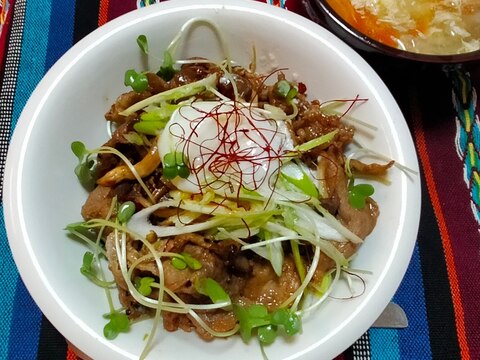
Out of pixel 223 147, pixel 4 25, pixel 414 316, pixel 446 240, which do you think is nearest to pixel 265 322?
pixel 223 147

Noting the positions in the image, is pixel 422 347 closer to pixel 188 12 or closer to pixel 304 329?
pixel 304 329

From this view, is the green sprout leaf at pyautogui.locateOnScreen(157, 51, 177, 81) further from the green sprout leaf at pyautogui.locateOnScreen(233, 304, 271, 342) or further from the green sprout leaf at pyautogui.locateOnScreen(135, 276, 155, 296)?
the green sprout leaf at pyautogui.locateOnScreen(233, 304, 271, 342)

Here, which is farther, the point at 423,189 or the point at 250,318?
the point at 423,189

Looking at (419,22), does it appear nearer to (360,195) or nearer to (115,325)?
(360,195)

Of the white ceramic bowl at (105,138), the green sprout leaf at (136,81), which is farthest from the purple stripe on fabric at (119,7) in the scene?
the green sprout leaf at (136,81)

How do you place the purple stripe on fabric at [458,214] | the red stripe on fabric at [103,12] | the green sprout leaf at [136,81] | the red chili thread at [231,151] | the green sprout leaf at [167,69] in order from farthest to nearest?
the red stripe on fabric at [103,12]
the purple stripe on fabric at [458,214]
the green sprout leaf at [167,69]
the green sprout leaf at [136,81]
the red chili thread at [231,151]

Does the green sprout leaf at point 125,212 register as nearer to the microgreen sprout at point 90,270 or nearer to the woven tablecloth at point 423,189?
the microgreen sprout at point 90,270

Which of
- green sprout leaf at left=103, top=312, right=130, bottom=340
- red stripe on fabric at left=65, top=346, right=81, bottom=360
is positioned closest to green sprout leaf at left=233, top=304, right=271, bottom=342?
green sprout leaf at left=103, top=312, right=130, bottom=340

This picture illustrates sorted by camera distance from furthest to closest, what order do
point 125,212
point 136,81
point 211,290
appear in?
1. point 136,81
2. point 125,212
3. point 211,290
